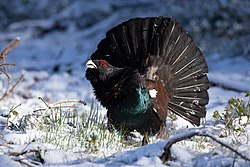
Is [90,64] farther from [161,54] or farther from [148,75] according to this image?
[161,54]

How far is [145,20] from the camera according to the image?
6.26 metres

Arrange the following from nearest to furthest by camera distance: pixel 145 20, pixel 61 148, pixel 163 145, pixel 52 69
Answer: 1. pixel 163 145
2. pixel 61 148
3. pixel 145 20
4. pixel 52 69

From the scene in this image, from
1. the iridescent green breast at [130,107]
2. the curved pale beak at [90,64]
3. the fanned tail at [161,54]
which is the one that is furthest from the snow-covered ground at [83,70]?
the curved pale beak at [90,64]

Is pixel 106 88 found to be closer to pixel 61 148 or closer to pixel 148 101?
pixel 148 101

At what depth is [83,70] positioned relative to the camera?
1236cm

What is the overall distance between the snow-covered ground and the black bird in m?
0.33

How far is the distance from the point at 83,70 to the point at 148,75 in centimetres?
641

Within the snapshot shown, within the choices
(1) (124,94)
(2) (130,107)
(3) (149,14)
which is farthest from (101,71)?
(3) (149,14)

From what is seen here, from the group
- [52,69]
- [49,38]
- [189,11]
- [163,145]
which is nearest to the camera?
[163,145]

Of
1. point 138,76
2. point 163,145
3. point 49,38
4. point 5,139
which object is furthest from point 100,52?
point 49,38

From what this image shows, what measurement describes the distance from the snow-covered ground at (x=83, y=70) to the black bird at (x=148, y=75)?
12.9 inches

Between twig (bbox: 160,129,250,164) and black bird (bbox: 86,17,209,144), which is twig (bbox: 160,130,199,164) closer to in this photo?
twig (bbox: 160,129,250,164)

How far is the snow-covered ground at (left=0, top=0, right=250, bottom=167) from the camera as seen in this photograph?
3904mm

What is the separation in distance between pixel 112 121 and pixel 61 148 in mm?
1181
